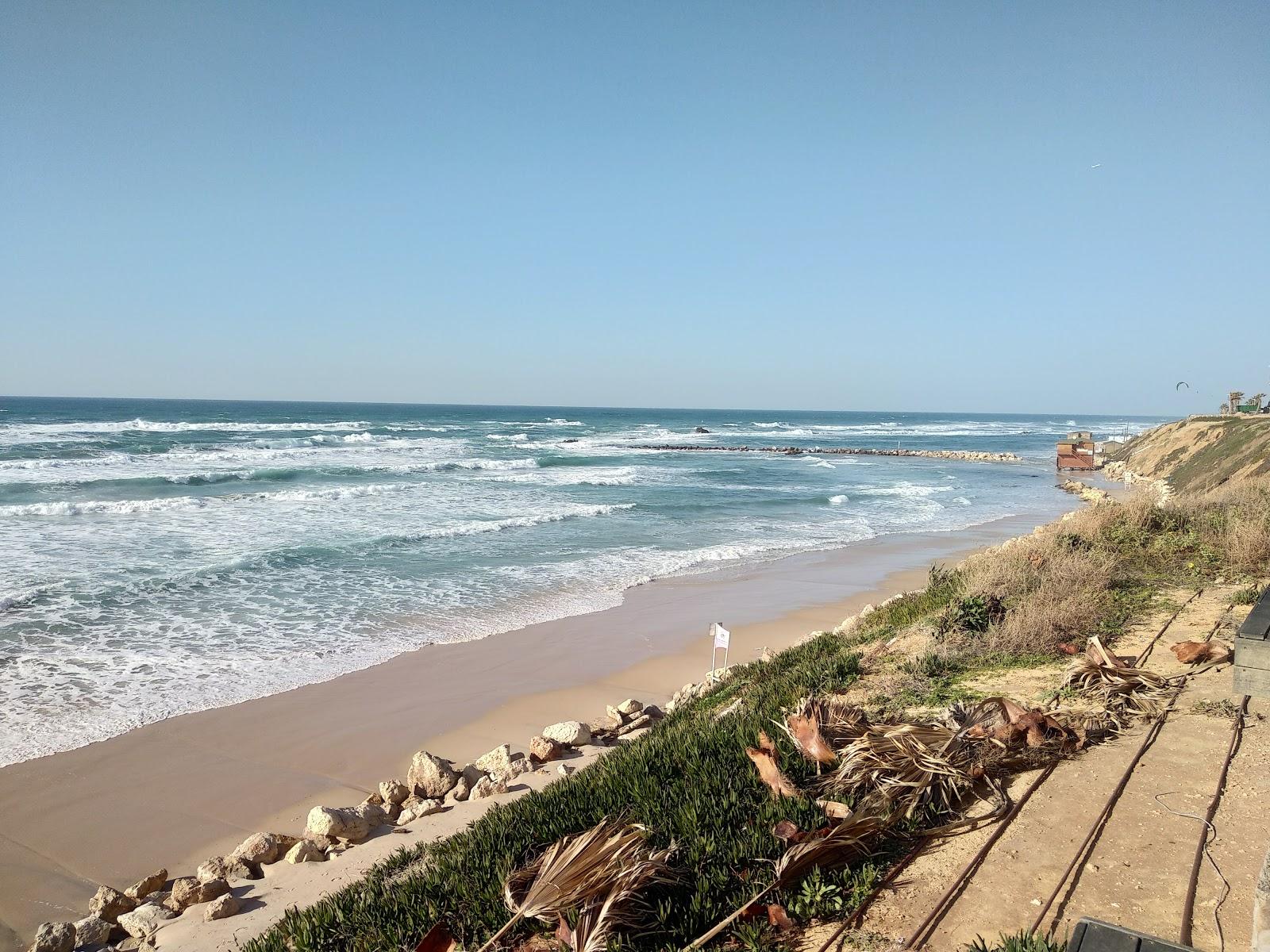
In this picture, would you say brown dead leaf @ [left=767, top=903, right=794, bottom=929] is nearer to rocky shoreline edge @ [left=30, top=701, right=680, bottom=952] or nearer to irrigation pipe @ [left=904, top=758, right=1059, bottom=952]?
irrigation pipe @ [left=904, top=758, right=1059, bottom=952]

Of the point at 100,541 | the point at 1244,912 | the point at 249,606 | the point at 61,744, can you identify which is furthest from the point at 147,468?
the point at 1244,912

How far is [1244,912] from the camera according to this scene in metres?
3.39

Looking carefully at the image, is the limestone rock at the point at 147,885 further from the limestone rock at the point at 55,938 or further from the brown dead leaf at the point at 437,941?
the brown dead leaf at the point at 437,941

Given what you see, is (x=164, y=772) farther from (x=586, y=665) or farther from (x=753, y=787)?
(x=753, y=787)

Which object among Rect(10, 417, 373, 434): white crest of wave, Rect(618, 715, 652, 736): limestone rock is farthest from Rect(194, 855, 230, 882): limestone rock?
Rect(10, 417, 373, 434): white crest of wave

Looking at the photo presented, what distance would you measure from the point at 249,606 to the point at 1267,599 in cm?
1420

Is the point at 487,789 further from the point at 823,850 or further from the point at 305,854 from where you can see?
the point at 823,850

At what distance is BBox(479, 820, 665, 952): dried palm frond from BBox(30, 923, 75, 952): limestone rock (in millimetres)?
3472

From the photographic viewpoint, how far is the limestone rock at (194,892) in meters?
5.39

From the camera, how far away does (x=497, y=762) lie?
7.30 metres

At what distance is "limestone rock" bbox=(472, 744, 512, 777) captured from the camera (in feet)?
23.6

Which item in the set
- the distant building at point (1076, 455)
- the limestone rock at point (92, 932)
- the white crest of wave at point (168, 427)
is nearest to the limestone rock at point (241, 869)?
the limestone rock at point (92, 932)

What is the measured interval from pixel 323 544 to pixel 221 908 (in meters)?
15.0

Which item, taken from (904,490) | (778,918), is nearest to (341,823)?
(778,918)
